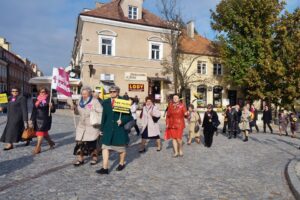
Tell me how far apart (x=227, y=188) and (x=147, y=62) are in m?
23.3

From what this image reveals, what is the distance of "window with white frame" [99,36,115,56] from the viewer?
26.3 meters

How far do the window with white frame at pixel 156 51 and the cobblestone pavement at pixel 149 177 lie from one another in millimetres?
20327

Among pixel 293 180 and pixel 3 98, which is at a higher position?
pixel 3 98

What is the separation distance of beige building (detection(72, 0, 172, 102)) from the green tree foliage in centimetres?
657

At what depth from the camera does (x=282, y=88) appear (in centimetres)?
2766

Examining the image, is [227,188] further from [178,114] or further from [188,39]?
[188,39]

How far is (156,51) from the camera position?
29078 millimetres

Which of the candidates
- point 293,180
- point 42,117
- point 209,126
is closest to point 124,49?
point 209,126

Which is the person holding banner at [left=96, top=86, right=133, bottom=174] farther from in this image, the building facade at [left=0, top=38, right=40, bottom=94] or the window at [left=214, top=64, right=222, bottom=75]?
the building facade at [left=0, top=38, right=40, bottom=94]

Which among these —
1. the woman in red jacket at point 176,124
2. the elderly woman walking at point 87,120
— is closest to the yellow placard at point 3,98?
the elderly woman walking at point 87,120

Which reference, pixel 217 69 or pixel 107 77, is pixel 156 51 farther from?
pixel 217 69

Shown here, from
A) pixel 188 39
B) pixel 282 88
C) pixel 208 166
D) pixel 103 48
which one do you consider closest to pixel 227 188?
pixel 208 166

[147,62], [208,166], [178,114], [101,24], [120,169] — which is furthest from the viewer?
[147,62]

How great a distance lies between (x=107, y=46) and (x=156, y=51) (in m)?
4.98
